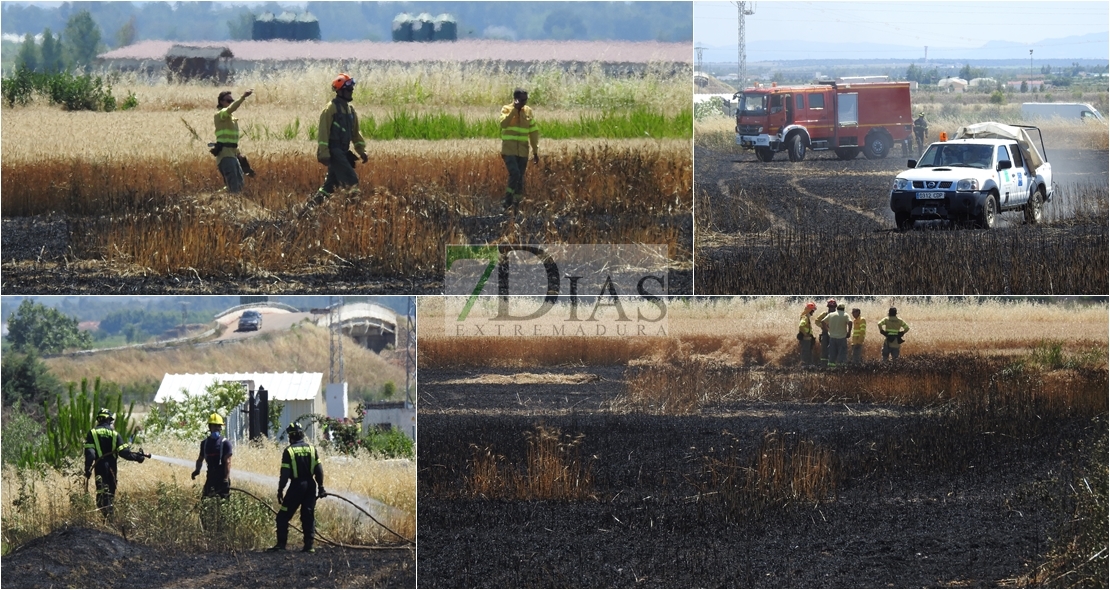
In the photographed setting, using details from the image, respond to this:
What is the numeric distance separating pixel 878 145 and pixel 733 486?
739cm

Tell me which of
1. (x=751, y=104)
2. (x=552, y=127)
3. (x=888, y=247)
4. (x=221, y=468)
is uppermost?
(x=751, y=104)

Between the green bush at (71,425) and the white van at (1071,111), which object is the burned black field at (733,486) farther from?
the white van at (1071,111)

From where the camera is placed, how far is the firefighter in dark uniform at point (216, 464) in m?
11.0

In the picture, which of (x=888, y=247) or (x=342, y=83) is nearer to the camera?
(x=342, y=83)

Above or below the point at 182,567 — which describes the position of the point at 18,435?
above

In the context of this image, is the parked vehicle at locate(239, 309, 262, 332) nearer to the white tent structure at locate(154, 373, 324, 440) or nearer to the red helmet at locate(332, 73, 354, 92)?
the white tent structure at locate(154, 373, 324, 440)

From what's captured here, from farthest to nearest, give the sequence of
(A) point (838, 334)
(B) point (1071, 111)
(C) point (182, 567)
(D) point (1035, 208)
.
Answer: (B) point (1071, 111), (A) point (838, 334), (D) point (1035, 208), (C) point (182, 567)

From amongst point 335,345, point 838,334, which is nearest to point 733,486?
point 335,345

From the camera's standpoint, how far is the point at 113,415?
11.5m

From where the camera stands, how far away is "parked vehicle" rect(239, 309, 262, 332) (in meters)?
11.8

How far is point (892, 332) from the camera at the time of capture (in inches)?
584

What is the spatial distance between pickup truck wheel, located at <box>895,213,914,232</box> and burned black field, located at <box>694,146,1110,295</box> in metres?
0.10

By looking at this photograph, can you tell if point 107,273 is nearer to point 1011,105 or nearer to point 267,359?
point 267,359

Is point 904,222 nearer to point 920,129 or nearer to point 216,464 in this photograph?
point 920,129
